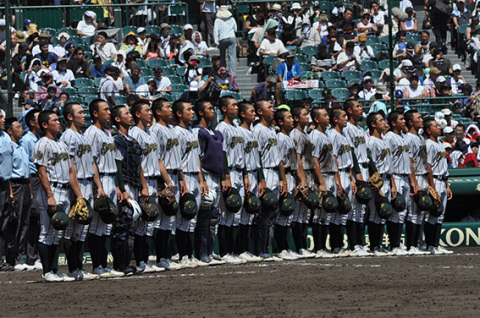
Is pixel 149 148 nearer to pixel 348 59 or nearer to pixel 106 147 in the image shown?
pixel 106 147

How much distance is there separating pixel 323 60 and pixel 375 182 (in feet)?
27.2

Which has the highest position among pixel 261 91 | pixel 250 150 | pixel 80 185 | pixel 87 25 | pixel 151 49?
pixel 87 25

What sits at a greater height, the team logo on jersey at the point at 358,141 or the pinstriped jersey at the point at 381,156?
the team logo on jersey at the point at 358,141

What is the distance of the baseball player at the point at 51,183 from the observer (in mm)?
10250

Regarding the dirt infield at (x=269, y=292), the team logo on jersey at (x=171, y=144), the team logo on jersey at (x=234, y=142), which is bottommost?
the dirt infield at (x=269, y=292)

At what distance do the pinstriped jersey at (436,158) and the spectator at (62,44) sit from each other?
346 inches

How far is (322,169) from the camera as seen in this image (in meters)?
13.1

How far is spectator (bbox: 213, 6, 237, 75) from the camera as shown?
20.4 metres

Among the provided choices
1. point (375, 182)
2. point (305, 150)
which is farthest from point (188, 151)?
point (375, 182)

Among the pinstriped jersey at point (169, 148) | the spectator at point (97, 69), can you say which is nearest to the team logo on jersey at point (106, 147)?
the pinstriped jersey at point (169, 148)

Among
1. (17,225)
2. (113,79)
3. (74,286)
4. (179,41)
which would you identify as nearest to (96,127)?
(74,286)

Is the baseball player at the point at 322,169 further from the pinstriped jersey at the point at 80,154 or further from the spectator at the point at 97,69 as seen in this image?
the spectator at the point at 97,69

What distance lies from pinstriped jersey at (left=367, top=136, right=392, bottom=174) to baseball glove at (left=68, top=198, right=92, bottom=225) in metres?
4.56

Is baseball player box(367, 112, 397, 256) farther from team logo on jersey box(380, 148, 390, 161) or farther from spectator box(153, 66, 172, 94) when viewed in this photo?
spectator box(153, 66, 172, 94)
